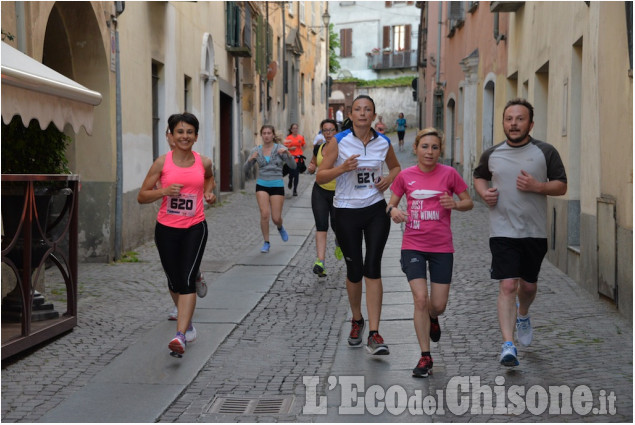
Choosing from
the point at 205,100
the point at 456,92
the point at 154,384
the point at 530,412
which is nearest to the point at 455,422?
the point at 530,412

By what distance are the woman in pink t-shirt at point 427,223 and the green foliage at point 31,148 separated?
3.71 metres

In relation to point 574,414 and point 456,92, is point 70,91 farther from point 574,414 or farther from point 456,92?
point 456,92

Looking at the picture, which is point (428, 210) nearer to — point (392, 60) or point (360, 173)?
point (360, 173)

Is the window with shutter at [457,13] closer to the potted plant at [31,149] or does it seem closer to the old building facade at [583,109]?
the old building facade at [583,109]

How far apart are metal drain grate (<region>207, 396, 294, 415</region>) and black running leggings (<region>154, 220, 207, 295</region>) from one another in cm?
136

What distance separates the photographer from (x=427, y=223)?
6.18 metres

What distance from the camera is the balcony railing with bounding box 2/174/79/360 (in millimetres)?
6609

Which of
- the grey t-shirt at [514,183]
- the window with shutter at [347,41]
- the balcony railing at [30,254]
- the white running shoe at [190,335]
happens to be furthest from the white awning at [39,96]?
the window with shutter at [347,41]

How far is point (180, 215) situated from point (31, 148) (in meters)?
2.36

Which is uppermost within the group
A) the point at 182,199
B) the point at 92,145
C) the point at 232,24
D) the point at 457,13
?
the point at 457,13

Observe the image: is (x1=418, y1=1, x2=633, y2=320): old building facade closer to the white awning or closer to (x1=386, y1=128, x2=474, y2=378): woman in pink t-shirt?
(x1=386, y1=128, x2=474, y2=378): woman in pink t-shirt

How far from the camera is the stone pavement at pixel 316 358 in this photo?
5246 millimetres

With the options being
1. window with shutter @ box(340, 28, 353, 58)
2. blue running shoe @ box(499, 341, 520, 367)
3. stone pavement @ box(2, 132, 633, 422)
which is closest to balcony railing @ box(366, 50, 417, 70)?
window with shutter @ box(340, 28, 353, 58)

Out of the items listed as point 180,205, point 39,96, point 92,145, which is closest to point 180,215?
point 180,205
